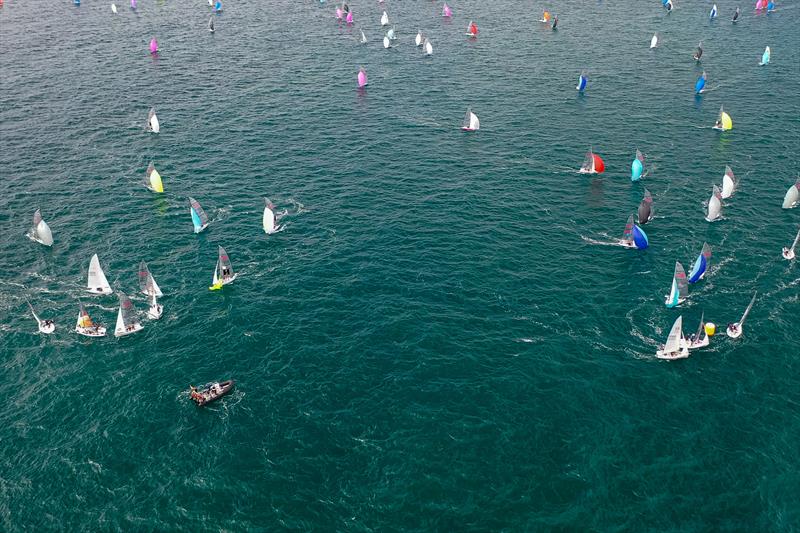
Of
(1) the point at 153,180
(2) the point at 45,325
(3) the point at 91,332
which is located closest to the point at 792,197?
(1) the point at 153,180

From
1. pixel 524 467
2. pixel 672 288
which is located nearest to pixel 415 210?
pixel 672 288

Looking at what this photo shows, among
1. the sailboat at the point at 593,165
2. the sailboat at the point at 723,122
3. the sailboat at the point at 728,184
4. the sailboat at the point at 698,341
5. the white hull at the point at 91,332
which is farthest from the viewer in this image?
the sailboat at the point at 723,122

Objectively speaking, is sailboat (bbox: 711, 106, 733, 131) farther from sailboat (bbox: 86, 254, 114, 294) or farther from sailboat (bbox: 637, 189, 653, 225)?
sailboat (bbox: 86, 254, 114, 294)

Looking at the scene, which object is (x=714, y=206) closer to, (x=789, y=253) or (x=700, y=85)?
(x=789, y=253)

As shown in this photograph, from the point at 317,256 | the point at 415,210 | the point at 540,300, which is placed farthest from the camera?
Answer: the point at 415,210

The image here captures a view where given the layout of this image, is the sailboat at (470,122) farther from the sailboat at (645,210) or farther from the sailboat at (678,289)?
the sailboat at (678,289)

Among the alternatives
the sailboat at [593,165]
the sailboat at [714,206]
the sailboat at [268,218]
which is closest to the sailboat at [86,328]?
the sailboat at [268,218]

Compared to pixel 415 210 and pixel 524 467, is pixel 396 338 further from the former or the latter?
pixel 415 210
